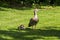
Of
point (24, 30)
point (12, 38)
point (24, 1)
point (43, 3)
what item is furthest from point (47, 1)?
point (12, 38)

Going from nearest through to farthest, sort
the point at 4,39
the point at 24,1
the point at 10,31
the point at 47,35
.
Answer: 1. the point at 4,39
2. the point at 47,35
3. the point at 10,31
4. the point at 24,1

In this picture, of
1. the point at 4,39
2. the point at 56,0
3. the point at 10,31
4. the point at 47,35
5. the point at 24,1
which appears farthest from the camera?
the point at 56,0

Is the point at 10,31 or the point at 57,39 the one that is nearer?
the point at 57,39

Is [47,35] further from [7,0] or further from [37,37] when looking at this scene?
[7,0]

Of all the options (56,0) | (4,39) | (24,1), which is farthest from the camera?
(56,0)

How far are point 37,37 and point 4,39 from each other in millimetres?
1722

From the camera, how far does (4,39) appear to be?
1262 centimetres

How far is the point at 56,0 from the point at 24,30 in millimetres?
20925

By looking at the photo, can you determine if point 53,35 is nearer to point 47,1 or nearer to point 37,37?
point 37,37

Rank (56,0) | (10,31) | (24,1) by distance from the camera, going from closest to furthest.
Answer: (10,31), (24,1), (56,0)

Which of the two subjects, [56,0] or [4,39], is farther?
[56,0]

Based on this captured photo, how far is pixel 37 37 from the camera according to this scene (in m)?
13.2

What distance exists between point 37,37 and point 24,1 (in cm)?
1984

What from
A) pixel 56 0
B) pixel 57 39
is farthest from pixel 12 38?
pixel 56 0
